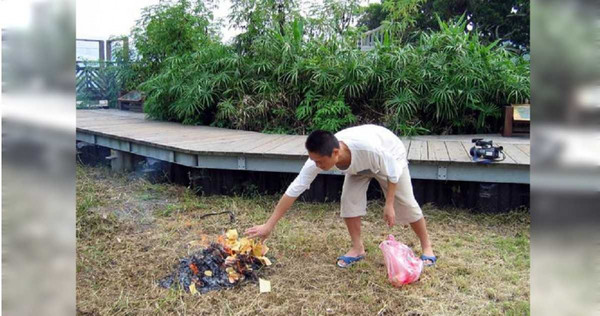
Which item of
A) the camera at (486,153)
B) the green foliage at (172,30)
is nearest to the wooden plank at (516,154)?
the camera at (486,153)

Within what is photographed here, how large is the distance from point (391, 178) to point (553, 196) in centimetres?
223

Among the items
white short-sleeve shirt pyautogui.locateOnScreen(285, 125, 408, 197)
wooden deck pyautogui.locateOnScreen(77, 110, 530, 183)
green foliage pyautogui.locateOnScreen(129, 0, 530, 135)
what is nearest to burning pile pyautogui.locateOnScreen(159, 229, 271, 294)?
white short-sleeve shirt pyautogui.locateOnScreen(285, 125, 408, 197)

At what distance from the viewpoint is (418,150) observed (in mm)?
4633

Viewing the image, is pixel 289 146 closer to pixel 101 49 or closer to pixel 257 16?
pixel 257 16

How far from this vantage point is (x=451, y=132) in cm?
614

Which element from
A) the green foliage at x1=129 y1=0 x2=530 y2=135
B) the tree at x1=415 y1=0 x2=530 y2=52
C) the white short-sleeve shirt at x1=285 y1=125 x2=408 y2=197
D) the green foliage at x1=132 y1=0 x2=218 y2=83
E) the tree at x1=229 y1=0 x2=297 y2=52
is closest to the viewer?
the white short-sleeve shirt at x1=285 y1=125 x2=408 y2=197

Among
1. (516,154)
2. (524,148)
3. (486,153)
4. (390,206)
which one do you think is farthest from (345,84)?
(390,206)

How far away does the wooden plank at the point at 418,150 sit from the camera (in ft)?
13.9

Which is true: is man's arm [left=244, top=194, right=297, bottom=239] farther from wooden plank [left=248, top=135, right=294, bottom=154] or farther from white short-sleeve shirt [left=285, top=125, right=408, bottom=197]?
wooden plank [left=248, top=135, right=294, bottom=154]

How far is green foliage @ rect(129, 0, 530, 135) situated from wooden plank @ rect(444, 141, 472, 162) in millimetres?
855

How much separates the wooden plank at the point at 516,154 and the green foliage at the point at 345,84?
1233 millimetres

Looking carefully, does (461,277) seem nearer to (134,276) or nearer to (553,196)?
(134,276)

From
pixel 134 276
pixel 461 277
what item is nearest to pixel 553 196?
pixel 461 277

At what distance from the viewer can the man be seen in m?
2.67
